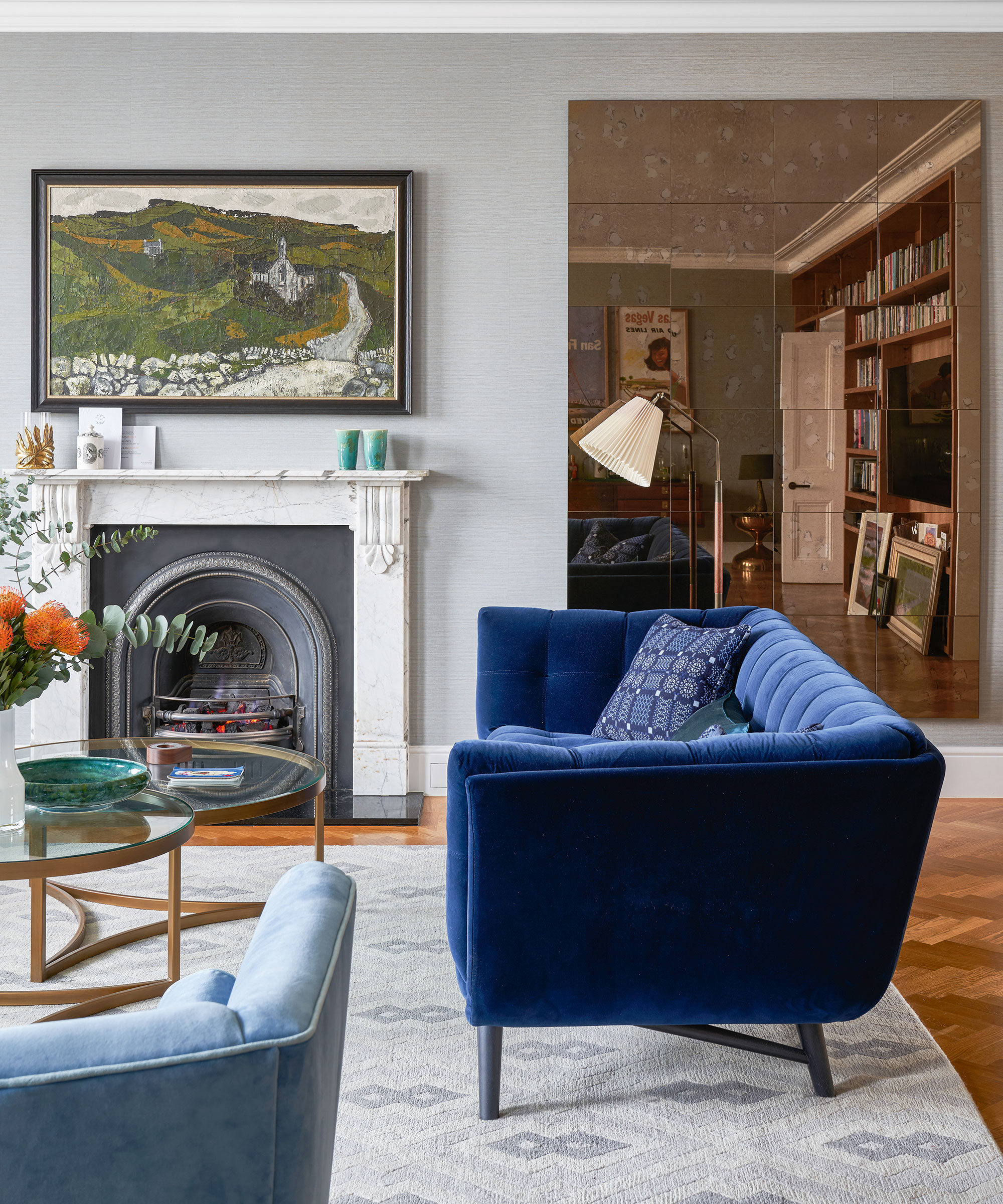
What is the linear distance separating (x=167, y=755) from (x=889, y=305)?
333 cm

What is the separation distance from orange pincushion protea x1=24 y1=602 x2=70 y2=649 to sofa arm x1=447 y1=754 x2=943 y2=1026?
92cm

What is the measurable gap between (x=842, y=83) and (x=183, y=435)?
3086 millimetres

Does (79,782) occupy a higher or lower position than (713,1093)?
higher

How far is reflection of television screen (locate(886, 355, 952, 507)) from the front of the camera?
446cm

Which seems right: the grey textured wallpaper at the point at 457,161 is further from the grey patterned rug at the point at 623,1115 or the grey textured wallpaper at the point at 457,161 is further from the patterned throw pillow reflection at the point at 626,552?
the grey patterned rug at the point at 623,1115

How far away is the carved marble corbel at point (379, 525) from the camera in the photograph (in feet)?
14.5

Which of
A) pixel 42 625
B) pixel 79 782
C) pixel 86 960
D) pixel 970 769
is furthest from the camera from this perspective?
pixel 970 769

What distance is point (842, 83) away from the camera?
4.46 meters

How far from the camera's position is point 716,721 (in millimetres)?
2885

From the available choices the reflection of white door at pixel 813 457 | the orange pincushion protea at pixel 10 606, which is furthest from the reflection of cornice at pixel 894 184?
the orange pincushion protea at pixel 10 606

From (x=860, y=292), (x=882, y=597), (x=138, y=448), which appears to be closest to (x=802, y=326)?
(x=860, y=292)

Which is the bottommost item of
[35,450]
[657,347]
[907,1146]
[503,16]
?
[907,1146]

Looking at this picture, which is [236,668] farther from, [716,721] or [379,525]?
[716,721]

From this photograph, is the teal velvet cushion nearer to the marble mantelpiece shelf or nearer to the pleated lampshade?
the pleated lampshade
